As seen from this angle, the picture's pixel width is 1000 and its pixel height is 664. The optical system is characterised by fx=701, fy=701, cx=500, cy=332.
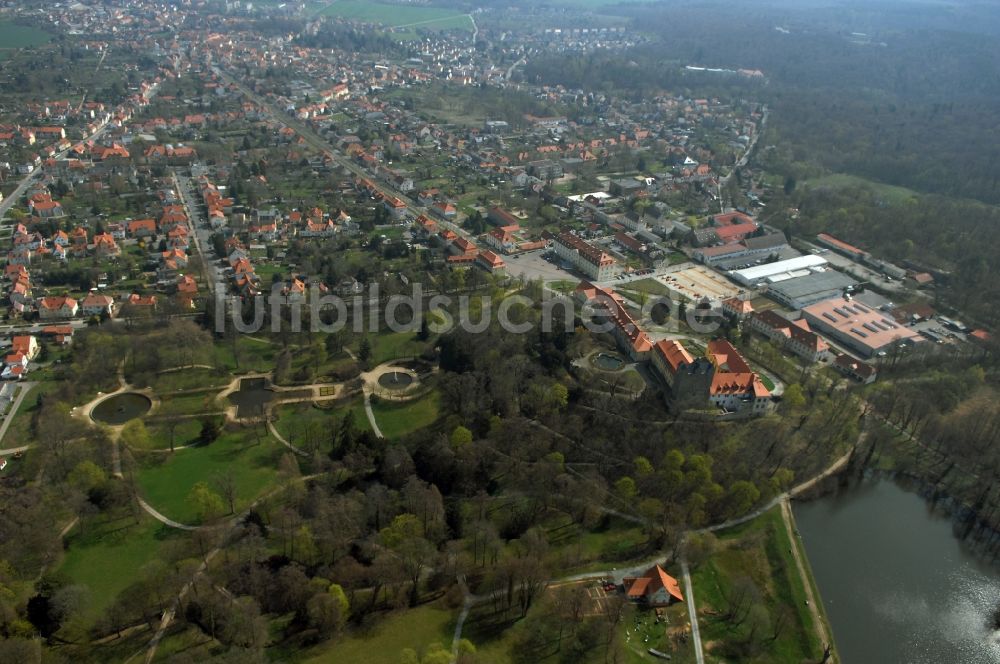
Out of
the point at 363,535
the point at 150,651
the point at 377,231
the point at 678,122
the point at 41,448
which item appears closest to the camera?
the point at 150,651

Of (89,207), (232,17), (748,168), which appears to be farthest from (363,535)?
(232,17)

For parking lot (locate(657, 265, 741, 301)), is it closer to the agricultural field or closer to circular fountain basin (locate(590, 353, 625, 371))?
circular fountain basin (locate(590, 353, 625, 371))

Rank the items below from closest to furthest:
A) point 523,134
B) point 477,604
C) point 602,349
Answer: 1. point 477,604
2. point 602,349
3. point 523,134

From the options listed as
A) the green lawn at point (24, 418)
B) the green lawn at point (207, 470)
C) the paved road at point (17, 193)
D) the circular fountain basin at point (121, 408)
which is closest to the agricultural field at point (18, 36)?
the paved road at point (17, 193)

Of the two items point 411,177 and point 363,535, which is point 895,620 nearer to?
point 363,535

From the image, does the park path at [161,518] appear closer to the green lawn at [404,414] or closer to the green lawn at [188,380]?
the green lawn at [188,380]

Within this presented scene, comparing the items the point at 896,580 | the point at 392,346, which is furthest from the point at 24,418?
the point at 896,580

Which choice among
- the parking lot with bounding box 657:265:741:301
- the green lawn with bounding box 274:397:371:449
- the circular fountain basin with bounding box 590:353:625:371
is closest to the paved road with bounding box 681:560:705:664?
the circular fountain basin with bounding box 590:353:625:371
